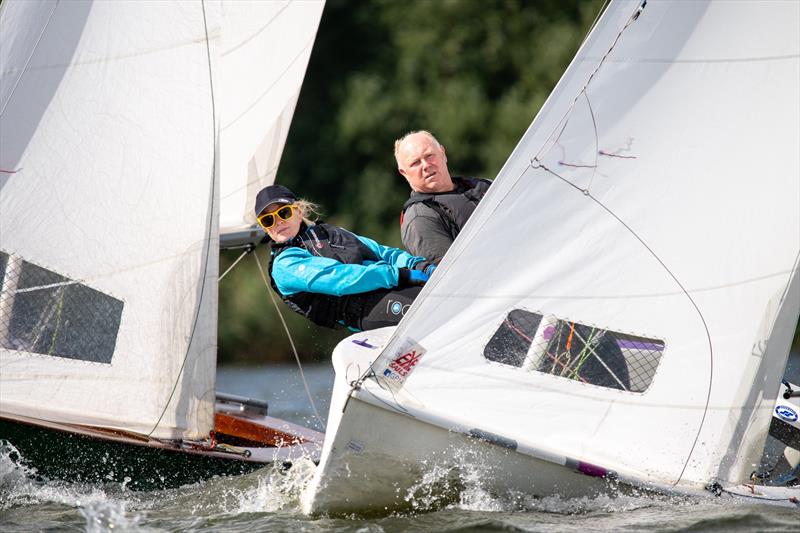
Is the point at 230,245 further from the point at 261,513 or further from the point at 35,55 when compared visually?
the point at 261,513

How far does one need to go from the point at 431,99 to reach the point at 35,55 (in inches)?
392

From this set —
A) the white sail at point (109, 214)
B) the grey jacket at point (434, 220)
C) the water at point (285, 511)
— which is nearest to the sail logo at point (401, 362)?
the water at point (285, 511)

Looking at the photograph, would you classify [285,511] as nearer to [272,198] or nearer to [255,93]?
[272,198]

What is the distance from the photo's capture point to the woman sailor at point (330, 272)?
4.87 meters

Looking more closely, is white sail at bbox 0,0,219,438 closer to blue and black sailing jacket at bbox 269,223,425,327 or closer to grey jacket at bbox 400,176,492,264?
blue and black sailing jacket at bbox 269,223,425,327

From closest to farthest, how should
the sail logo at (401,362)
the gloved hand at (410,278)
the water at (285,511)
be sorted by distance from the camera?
the water at (285,511) < the sail logo at (401,362) < the gloved hand at (410,278)

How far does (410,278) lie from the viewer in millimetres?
4996

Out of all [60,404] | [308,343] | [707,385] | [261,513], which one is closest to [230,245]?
[60,404]

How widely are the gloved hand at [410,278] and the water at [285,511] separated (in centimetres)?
89

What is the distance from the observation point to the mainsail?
16.7 feet

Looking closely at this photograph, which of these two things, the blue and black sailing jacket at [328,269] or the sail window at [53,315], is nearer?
the blue and black sailing jacket at [328,269]

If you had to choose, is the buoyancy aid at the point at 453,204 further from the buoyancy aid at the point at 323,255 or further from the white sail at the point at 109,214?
the white sail at the point at 109,214

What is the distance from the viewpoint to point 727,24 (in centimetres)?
418

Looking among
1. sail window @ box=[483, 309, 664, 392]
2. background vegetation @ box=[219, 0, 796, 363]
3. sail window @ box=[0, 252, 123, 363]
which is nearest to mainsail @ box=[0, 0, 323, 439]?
sail window @ box=[0, 252, 123, 363]
